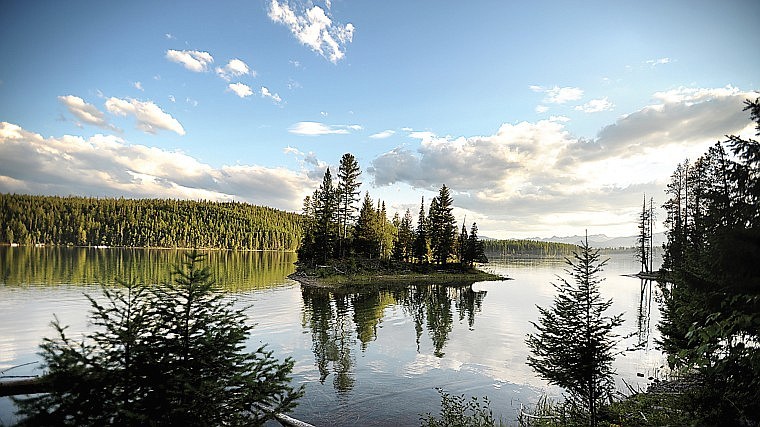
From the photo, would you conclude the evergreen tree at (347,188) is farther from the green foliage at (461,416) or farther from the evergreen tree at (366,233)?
the green foliage at (461,416)

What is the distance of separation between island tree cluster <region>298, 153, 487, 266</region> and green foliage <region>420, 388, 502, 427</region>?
52491 millimetres

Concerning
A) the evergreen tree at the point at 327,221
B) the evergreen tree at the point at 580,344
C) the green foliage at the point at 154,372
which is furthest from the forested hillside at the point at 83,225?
the green foliage at the point at 154,372

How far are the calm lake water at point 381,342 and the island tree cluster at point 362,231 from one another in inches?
855

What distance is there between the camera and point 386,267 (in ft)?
230

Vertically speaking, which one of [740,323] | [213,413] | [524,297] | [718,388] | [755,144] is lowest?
[524,297]

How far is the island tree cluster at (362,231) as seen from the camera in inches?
2719

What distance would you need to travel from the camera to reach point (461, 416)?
11852 millimetres

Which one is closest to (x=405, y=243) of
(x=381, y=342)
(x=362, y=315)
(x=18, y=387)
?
(x=362, y=315)

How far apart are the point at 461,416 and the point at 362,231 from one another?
67.5 metres

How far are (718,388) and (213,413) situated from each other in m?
9.43

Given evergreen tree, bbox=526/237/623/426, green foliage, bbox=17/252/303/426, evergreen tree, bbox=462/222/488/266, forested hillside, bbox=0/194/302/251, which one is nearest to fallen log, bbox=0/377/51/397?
green foliage, bbox=17/252/303/426

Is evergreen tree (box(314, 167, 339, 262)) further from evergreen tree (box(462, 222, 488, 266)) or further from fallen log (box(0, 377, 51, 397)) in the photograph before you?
fallen log (box(0, 377, 51, 397))

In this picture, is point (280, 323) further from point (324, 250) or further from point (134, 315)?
point (324, 250)

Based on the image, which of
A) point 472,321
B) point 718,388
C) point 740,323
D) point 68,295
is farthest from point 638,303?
point 68,295
